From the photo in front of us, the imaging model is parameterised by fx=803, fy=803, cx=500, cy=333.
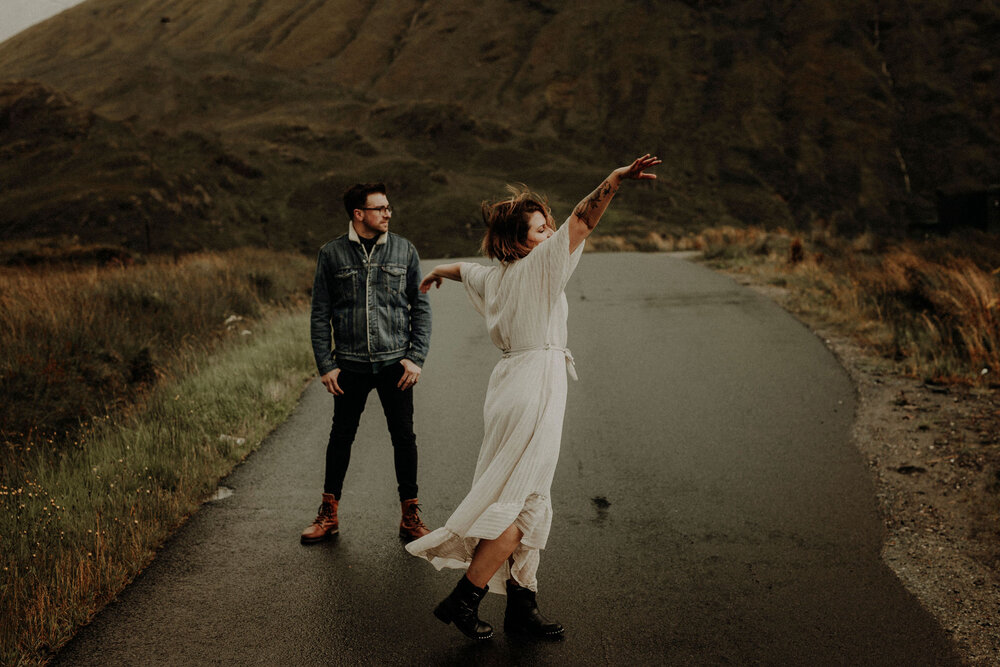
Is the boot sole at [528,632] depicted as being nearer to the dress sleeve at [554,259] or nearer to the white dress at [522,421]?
the white dress at [522,421]

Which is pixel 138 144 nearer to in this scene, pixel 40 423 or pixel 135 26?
pixel 40 423

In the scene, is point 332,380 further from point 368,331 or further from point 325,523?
point 325,523

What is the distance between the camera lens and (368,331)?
14.1 ft

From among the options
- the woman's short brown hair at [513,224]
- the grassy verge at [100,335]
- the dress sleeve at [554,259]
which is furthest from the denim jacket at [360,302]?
the grassy verge at [100,335]

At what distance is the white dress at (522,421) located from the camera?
316 centimetres

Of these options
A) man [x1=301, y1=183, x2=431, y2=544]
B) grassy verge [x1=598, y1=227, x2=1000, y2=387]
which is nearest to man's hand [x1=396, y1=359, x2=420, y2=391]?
man [x1=301, y1=183, x2=431, y2=544]

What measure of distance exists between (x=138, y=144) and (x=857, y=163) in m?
76.0

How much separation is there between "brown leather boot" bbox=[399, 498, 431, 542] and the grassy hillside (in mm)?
58005

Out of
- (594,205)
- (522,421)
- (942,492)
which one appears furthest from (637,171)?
(942,492)

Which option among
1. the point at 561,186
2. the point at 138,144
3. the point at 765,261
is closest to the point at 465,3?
the point at 561,186

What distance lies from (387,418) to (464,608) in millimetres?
1454

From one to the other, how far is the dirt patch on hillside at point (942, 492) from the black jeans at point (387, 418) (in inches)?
102

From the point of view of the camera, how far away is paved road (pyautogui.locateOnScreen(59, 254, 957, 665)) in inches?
131

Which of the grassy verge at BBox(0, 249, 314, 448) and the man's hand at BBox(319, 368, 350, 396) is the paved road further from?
the grassy verge at BBox(0, 249, 314, 448)
